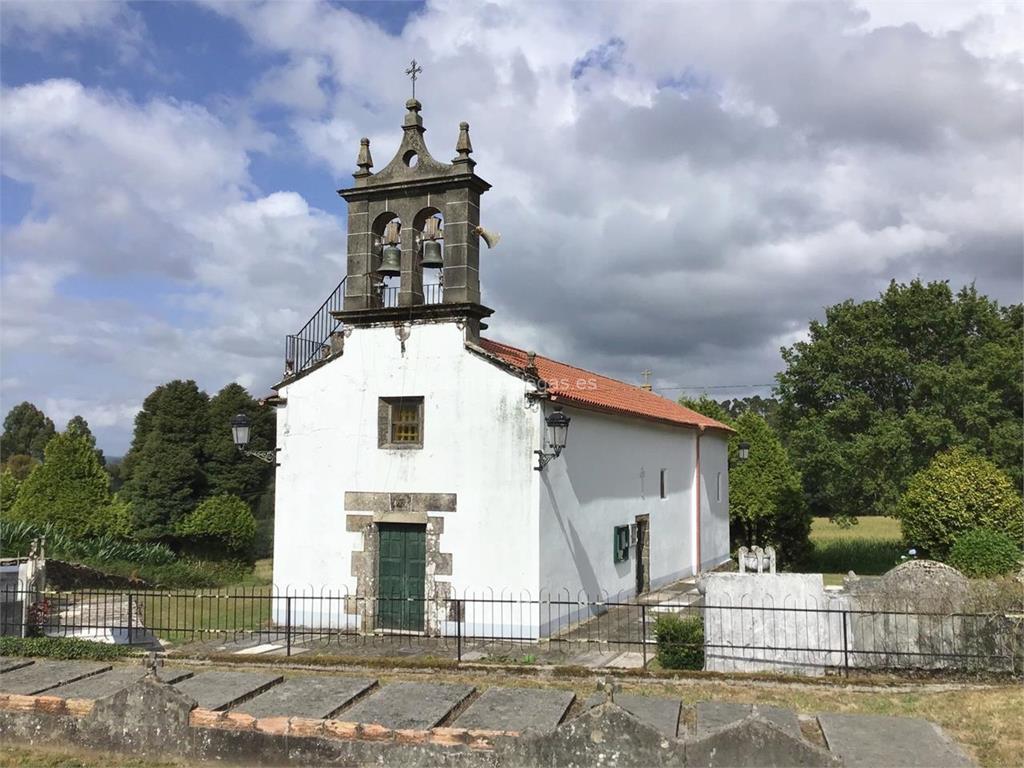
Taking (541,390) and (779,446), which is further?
(779,446)

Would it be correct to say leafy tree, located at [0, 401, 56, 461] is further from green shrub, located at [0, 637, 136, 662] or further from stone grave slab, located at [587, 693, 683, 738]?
stone grave slab, located at [587, 693, 683, 738]

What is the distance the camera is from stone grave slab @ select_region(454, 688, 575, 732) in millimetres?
7283

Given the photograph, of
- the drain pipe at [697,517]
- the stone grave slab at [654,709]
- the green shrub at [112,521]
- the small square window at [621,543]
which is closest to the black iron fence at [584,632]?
the small square window at [621,543]

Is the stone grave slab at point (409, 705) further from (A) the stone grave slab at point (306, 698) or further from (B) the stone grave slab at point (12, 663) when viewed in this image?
(B) the stone grave slab at point (12, 663)

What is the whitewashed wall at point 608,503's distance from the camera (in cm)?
1398

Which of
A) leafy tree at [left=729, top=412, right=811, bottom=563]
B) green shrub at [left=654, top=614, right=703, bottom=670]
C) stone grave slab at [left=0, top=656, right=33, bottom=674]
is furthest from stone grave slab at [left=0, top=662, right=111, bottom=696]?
leafy tree at [left=729, top=412, right=811, bottom=563]

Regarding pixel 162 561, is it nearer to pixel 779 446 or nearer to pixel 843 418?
pixel 779 446

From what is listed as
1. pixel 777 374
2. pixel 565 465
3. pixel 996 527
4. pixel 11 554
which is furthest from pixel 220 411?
pixel 996 527

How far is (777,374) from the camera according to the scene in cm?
2977

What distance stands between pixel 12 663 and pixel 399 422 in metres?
6.63

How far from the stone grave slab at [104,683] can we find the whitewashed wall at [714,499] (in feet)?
53.2

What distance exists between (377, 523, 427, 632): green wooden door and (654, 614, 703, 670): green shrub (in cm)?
449

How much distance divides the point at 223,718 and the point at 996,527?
18430mm

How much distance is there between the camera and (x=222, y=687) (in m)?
8.74
